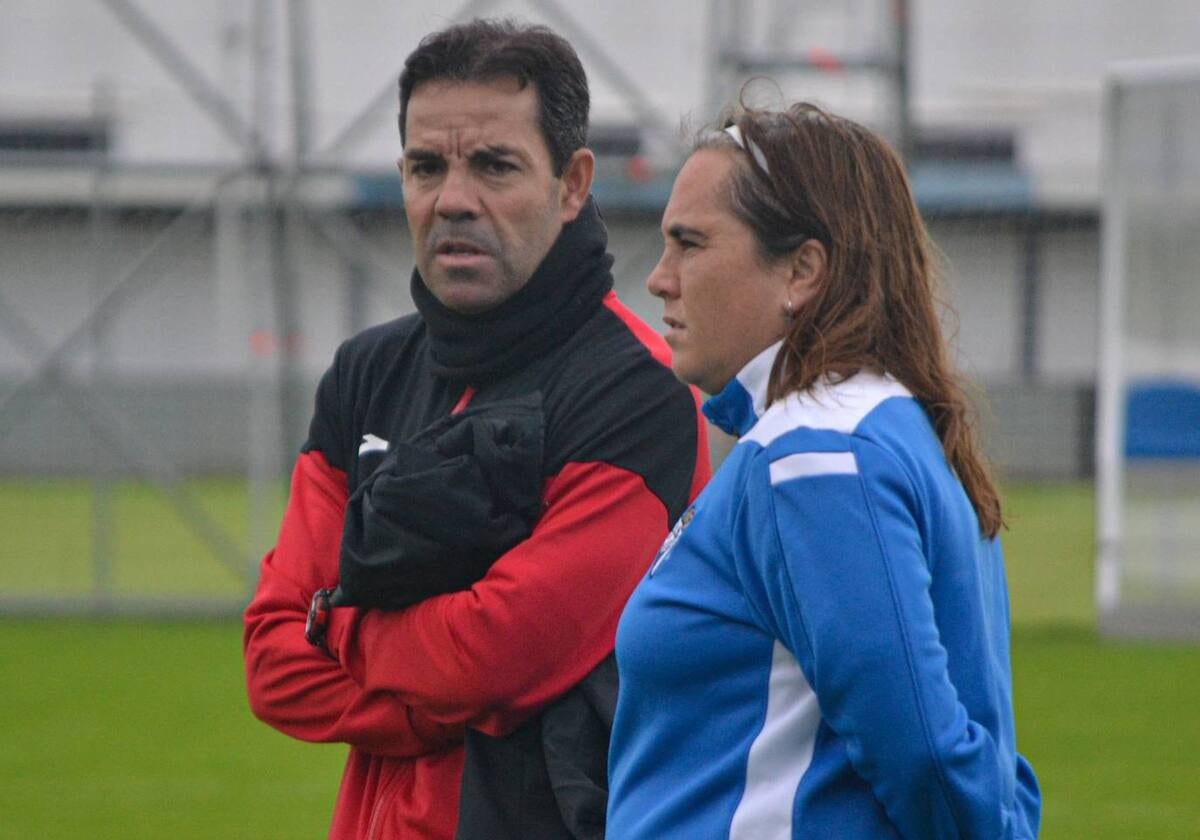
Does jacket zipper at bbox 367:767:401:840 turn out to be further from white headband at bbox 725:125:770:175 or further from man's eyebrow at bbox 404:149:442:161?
white headband at bbox 725:125:770:175

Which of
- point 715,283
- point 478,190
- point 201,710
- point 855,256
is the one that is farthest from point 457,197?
point 201,710

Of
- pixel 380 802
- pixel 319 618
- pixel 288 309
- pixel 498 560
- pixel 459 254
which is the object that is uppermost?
pixel 459 254

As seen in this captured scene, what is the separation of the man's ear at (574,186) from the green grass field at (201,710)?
396 centimetres

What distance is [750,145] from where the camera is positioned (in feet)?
7.18

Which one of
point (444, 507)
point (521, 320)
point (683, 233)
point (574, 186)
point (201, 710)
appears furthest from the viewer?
point (201, 710)

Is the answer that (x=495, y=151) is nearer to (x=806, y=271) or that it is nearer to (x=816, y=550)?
(x=806, y=271)

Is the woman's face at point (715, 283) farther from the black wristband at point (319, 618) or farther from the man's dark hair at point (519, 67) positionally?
the black wristband at point (319, 618)

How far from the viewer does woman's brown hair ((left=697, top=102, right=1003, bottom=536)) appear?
211 cm

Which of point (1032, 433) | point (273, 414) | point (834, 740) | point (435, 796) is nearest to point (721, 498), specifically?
point (834, 740)

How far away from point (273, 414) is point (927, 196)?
516 cm

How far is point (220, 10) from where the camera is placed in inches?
460

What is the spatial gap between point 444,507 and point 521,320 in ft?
1.13

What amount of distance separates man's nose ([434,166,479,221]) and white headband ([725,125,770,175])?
0.53 m

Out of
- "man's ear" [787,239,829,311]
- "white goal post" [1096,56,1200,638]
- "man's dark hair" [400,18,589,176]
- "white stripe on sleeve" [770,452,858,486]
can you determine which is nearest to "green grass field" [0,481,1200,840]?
"white goal post" [1096,56,1200,638]
